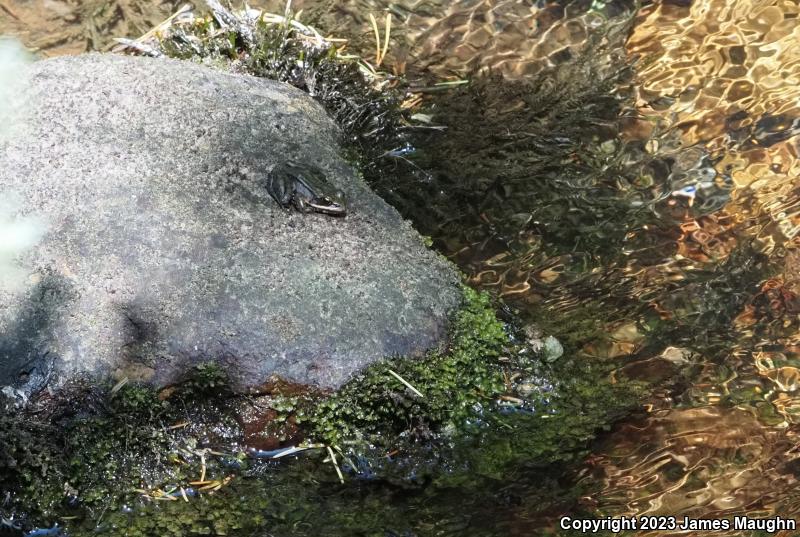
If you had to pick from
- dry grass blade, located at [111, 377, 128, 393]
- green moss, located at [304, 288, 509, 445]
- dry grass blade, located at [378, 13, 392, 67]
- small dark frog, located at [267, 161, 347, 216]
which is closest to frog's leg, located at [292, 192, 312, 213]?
small dark frog, located at [267, 161, 347, 216]

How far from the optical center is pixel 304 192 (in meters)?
4.44

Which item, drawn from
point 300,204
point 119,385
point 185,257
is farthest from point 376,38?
point 119,385

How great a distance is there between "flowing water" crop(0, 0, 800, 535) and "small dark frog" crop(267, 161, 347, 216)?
2.59ft

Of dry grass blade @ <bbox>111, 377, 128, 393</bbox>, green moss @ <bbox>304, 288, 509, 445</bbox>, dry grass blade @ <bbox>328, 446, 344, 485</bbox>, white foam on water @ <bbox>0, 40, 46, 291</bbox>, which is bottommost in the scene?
dry grass blade @ <bbox>328, 446, 344, 485</bbox>

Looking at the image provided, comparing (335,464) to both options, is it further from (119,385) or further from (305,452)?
(119,385)

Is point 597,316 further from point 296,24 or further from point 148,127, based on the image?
point 296,24

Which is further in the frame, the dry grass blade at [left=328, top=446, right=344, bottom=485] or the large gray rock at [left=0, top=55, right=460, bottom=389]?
the large gray rock at [left=0, top=55, right=460, bottom=389]

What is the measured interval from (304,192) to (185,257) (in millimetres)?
682

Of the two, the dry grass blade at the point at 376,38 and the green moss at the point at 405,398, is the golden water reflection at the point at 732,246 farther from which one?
the dry grass blade at the point at 376,38

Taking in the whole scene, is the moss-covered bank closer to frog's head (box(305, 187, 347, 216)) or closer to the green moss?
the green moss

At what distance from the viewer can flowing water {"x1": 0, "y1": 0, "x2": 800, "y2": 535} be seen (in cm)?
389

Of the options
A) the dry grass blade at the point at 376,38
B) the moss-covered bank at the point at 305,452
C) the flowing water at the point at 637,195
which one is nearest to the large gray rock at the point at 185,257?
the moss-covered bank at the point at 305,452

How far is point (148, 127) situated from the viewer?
15.3ft

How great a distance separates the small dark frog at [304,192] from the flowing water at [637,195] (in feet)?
2.59
